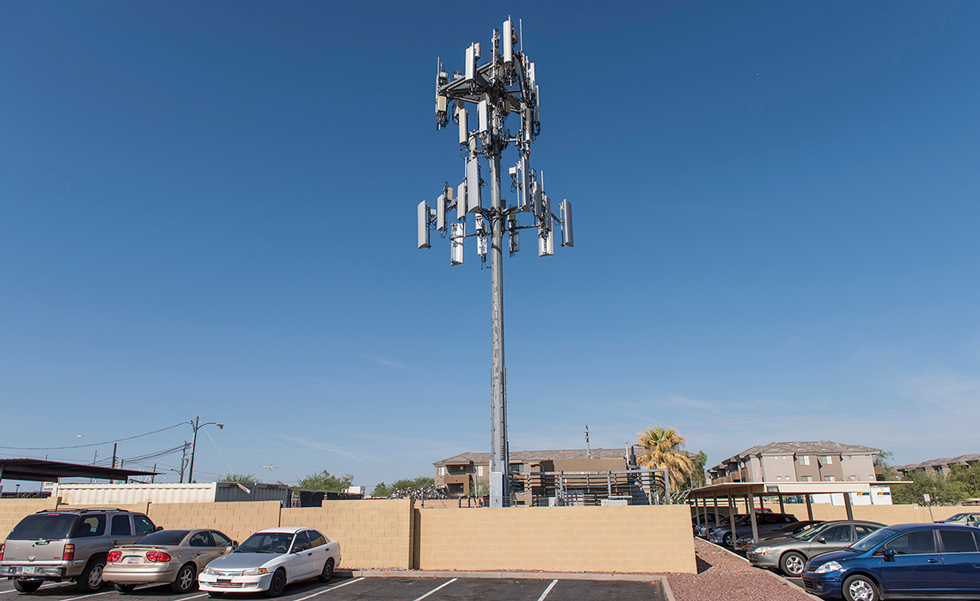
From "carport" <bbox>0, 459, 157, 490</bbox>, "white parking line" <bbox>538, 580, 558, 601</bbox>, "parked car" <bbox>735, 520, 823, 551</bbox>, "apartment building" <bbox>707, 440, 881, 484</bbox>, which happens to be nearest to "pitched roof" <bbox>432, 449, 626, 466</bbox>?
"apartment building" <bbox>707, 440, 881, 484</bbox>

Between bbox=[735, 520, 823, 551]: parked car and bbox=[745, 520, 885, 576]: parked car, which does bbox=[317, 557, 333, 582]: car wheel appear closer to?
bbox=[745, 520, 885, 576]: parked car

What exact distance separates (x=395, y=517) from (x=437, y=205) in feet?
34.4

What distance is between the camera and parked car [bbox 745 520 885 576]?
15.2 meters

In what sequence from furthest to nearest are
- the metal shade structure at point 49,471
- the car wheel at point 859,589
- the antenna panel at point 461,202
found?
1. the metal shade structure at point 49,471
2. the antenna panel at point 461,202
3. the car wheel at point 859,589

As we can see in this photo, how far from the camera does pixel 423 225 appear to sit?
806 inches

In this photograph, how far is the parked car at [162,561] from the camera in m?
12.1

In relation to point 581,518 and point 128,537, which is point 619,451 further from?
point 128,537

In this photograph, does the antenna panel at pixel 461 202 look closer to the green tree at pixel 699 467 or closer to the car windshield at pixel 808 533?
the car windshield at pixel 808 533

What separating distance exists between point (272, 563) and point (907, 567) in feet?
40.0

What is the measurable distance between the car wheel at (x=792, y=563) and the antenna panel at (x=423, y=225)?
14.2 m

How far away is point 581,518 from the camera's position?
49.2 ft

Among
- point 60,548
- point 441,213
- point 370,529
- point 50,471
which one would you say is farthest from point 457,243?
point 50,471

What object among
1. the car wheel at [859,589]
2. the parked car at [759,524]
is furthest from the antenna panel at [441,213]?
the parked car at [759,524]

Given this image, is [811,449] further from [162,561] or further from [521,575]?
[162,561]
